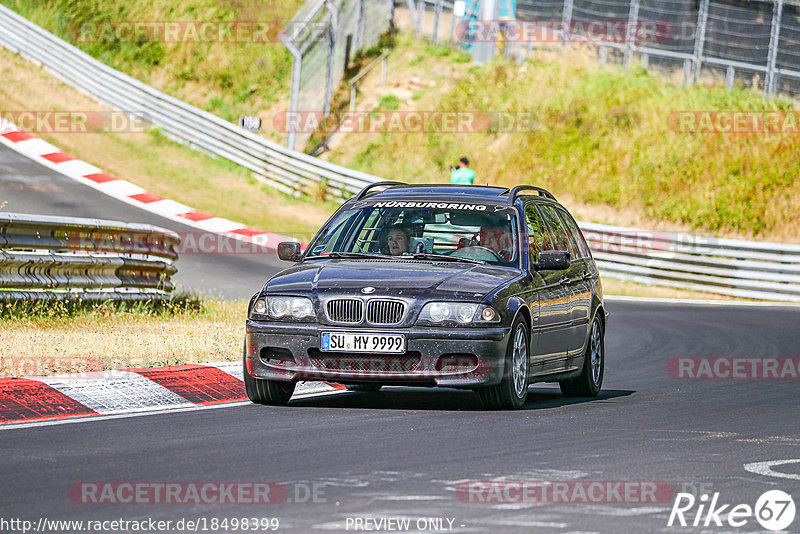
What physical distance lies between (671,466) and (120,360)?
5.14m

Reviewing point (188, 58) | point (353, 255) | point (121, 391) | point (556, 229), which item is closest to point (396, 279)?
point (353, 255)

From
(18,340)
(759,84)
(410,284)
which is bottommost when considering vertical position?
(18,340)

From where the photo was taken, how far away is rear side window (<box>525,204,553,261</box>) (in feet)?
35.1

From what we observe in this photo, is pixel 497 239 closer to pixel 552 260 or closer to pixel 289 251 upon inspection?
pixel 552 260

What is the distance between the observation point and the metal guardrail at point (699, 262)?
26.1 m

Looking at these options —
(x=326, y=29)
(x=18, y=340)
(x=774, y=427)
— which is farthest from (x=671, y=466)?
(x=326, y=29)

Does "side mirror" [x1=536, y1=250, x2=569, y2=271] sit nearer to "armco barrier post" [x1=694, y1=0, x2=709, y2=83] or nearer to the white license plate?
the white license plate

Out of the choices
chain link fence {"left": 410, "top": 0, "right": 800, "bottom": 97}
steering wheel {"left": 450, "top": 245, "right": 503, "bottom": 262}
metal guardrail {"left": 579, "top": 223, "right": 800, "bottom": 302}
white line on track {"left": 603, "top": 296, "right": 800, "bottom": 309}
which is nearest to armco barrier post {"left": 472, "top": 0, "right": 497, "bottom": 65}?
chain link fence {"left": 410, "top": 0, "right": 800, "bottom": 97}

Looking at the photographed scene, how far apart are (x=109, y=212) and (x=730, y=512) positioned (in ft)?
66.6

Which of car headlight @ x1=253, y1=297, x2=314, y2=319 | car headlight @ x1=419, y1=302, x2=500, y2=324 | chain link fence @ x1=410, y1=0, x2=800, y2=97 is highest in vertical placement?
chain link fence @ x1=410, y1=0, x2=800, y2=97

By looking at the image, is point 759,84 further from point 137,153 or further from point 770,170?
point 137,153

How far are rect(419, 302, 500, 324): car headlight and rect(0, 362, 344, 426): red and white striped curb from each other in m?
1.68

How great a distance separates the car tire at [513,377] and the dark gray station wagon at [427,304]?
11 millimetres

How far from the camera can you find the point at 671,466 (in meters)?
7.28
